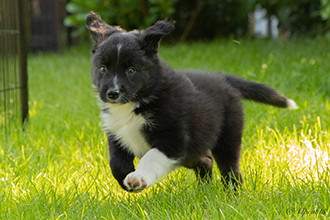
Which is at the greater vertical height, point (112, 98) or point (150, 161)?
point (112, 98)

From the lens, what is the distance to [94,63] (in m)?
2.82

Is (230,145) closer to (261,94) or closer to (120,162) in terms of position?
(261,94)

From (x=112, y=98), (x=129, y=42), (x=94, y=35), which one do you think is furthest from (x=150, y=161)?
(x=94, y=35)

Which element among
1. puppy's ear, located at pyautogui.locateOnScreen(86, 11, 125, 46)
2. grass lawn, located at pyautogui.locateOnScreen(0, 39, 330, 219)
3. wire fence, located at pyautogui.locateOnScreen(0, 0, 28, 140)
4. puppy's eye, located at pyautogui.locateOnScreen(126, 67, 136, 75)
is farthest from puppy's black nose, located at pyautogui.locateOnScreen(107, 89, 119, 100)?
wire fence, located at pyautogui.locateOnScreen(0, 0, 28, 140)

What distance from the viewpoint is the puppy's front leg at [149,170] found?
237 cm

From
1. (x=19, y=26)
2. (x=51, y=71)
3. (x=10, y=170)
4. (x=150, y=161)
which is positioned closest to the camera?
(x=150, y=161)

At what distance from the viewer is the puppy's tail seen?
3356 mm

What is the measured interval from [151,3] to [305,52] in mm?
4830

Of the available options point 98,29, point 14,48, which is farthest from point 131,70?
point 14,48

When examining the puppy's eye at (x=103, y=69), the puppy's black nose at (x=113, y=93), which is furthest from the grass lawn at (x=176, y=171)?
the puppy's eye at (x=103, y=69)

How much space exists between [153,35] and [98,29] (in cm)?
46

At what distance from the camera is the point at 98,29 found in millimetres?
2959

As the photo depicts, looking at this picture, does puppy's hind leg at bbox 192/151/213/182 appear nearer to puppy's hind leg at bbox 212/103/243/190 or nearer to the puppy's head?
puppy's hind leg at bbox 212/103/243/190

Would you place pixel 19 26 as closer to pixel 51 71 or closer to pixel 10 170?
pixel 10 170
